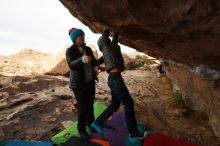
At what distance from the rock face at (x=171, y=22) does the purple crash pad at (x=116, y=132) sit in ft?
6.37

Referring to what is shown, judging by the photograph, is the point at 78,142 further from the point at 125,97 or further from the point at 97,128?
the point at 125,97

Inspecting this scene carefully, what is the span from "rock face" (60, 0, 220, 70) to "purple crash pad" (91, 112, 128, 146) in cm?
194

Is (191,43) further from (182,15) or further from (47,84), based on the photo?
(47,84)

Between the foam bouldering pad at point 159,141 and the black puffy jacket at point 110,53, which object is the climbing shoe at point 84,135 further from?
the black puffy jacket at point 110,53

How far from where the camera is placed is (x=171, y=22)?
4484mm

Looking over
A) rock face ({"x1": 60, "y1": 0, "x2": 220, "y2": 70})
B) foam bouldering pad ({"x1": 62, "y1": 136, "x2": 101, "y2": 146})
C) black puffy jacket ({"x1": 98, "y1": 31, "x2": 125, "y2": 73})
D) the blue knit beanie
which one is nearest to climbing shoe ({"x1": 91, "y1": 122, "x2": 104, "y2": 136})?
foam bouldering pad ({"x1": 62, "y1": 136, "x2": 101, "y2": 146})

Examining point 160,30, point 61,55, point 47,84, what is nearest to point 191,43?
point 160,30

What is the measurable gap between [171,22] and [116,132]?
2.77 metres

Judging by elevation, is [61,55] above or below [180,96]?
above

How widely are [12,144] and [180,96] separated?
5.31m

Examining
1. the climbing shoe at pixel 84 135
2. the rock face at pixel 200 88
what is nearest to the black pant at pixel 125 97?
the climbing shoe at pixel 84 135

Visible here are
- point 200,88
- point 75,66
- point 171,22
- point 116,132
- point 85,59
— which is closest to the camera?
point 171,22

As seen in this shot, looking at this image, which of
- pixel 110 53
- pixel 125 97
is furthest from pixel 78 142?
pixel 110 53

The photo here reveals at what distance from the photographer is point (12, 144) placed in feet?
17.9
